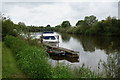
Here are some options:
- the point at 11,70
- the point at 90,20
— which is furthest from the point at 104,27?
the point at 11,70

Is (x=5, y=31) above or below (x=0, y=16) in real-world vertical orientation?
below

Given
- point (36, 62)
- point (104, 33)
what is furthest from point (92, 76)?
point (104, 33)

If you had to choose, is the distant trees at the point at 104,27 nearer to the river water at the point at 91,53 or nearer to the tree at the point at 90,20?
the tree at the point at 90,20

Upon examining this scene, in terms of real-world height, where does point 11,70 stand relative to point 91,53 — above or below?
above

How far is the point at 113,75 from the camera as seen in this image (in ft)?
16.5

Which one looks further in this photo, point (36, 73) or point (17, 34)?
point (17, 34)

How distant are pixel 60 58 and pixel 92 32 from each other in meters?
43.4

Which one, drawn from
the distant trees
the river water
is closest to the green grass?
the river water

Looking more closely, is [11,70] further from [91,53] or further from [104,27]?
[104,27]

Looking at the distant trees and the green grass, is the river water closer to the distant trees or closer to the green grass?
the green grass

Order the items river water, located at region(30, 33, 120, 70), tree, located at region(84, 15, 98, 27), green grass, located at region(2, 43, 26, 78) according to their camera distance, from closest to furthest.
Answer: green grass, located at region(2, 43, 26, 78), river water, located at region(30, 33, 120, 70), tree, located at region(84, 15, 98, 27)

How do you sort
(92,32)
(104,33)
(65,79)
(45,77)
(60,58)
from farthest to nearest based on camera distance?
1. (92,32)
2. (104,33)
3. (60,58)
4. (45,77)
5. (65,79)

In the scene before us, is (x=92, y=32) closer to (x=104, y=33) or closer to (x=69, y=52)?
(x=104, y=33)

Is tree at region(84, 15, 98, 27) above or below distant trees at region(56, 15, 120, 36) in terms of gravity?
above
